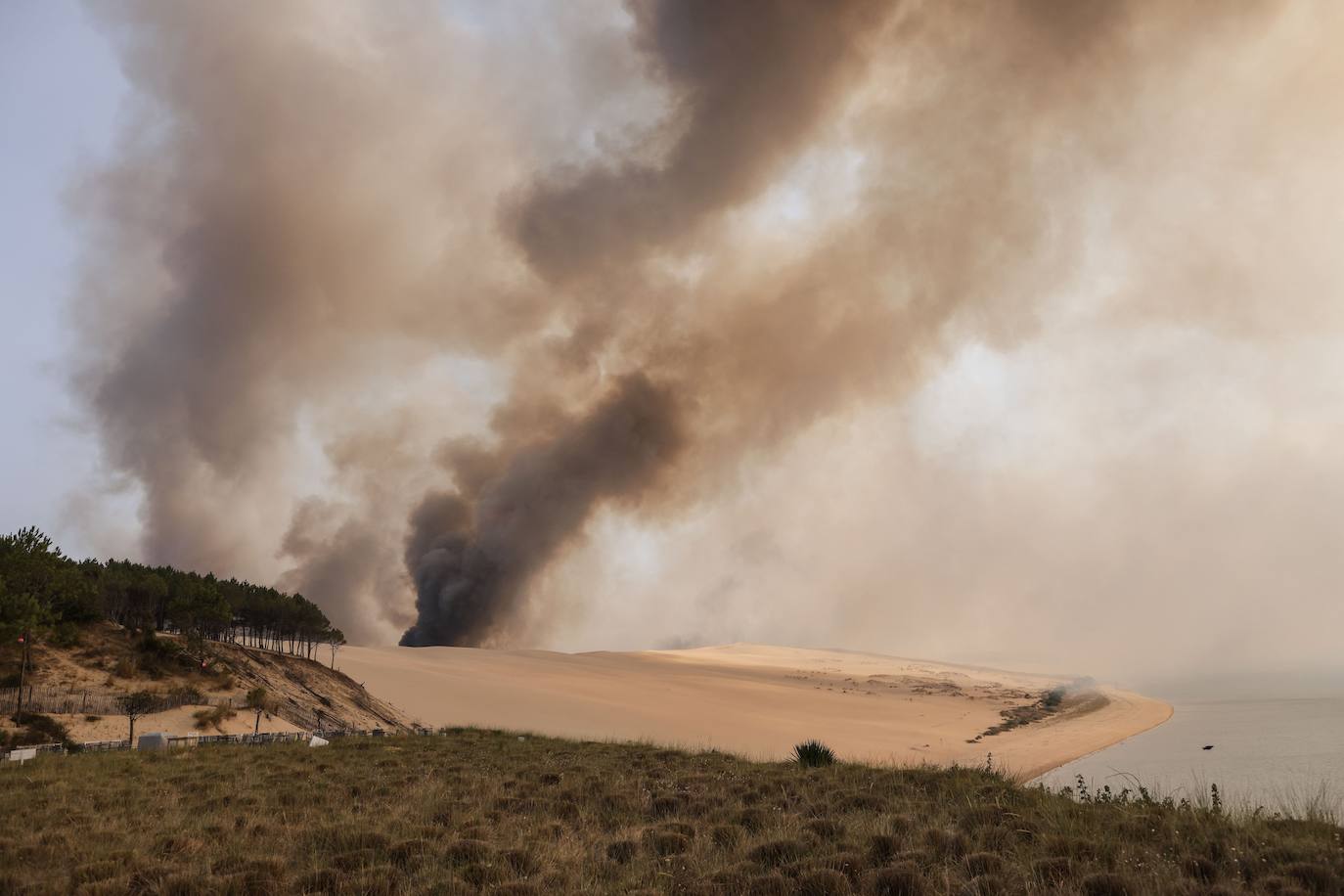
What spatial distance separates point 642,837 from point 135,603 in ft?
173

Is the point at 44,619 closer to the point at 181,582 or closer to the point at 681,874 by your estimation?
the point at 181,582

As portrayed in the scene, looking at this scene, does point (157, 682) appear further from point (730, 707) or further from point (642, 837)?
point (730, 707)

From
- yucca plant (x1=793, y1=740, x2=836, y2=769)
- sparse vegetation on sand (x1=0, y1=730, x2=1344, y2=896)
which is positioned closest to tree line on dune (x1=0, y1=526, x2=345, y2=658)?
sparse vegetation on sand (x1=0, y1=730, x2=1344, y2=896)

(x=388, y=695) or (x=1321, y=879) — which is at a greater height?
(x=1321, y=879)

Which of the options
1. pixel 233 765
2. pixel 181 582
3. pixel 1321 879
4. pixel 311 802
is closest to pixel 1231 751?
pixel 1321 879

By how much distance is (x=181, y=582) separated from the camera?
172ft

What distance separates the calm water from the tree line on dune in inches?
1607

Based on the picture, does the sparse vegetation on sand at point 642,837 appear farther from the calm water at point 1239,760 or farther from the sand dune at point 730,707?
the sand dune at point 730,707

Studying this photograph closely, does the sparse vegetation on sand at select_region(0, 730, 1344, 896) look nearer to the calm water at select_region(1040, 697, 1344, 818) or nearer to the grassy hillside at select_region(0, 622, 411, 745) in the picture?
the calm water at select_region(1040, 697, 1344, 818)

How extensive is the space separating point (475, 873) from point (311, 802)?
21.6 ft

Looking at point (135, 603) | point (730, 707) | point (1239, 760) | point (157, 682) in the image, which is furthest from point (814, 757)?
point (135, 603)

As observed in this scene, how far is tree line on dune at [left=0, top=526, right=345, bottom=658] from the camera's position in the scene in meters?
33.0

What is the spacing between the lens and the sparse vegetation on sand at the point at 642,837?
7.26 metres

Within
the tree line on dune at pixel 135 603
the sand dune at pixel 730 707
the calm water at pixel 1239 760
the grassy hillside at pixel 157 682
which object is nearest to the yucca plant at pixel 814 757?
the calm water at pixel 1239 760
